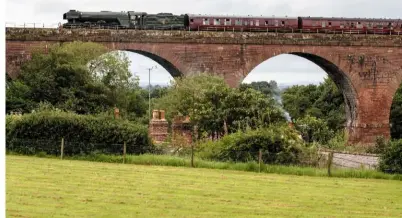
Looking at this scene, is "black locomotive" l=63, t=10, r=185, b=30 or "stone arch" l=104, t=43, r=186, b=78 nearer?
"stone arch" l=104, t=43, r=186, b=78

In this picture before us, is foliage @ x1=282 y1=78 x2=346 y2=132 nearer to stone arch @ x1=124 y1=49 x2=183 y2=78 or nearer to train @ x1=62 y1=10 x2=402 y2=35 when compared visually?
train @ x1=62 y1=10 x2=402 y2=35

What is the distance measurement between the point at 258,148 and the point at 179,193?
884cm

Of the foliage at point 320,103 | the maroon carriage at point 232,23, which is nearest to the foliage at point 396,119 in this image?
the foliage at point 320,103

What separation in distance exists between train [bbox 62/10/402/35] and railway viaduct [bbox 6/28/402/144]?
2.35 metres

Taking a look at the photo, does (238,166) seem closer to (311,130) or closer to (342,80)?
(311,130)

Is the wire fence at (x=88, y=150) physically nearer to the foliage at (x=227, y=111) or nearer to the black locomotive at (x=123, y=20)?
the foliage at (x=227, y=111)

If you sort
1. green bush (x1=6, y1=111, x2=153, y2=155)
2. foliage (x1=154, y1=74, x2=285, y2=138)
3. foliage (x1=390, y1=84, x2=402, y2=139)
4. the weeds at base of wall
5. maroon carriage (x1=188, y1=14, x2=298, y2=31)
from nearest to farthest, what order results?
1. the weeds at base of wall
2. green bush (x1=6, y1=111, x2=153, y2=155)
3. foliage (x1=154, y1=74, x2=285, y2=138)
4. maroon carriage (x1=188, y1=14, x2=298, y2=31)
5. foliage (x1=390, y1=84, x2=402, y2=139)

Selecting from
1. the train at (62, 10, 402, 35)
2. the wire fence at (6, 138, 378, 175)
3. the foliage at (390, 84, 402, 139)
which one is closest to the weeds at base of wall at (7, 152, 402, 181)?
the wire fence at (6, 138, 378, 175)

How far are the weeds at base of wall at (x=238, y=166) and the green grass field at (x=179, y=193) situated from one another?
2.80ft

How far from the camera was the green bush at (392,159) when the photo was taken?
21.6 m

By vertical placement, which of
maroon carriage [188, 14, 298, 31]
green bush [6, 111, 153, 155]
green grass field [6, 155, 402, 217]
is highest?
maroon carriage [188, 14, 298, 31]

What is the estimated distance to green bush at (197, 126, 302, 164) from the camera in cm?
2254

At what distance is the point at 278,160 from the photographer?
2250 centimetres
